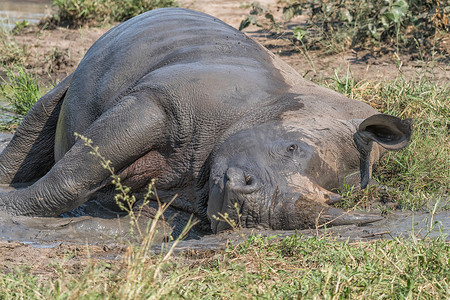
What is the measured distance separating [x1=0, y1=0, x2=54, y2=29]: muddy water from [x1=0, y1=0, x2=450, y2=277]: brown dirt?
1.59 meters

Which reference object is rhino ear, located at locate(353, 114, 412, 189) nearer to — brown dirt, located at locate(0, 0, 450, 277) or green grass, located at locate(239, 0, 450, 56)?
brown dirt, located at locate(0, 0, 450, 277)

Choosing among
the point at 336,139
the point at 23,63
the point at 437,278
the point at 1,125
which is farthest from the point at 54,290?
the point at 23,63

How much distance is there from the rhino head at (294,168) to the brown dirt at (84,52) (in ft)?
2.43

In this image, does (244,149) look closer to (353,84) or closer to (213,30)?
(213,30)

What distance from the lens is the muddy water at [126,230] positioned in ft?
13.2

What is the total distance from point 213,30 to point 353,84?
1996 mm

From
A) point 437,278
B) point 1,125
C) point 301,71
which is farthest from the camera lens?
point 301,71

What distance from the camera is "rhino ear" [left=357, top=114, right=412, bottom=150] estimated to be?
13.7 feet

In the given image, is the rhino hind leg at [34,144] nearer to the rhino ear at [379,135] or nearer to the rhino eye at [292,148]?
the rhino eye at [292,148]

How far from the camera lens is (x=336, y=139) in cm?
437

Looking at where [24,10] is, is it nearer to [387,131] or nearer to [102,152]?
[102,152]

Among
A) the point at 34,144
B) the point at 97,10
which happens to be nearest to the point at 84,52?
the point at 97,10

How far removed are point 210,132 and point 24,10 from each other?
463 inches

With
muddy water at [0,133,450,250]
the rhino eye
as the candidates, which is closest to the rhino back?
the rhino eye
